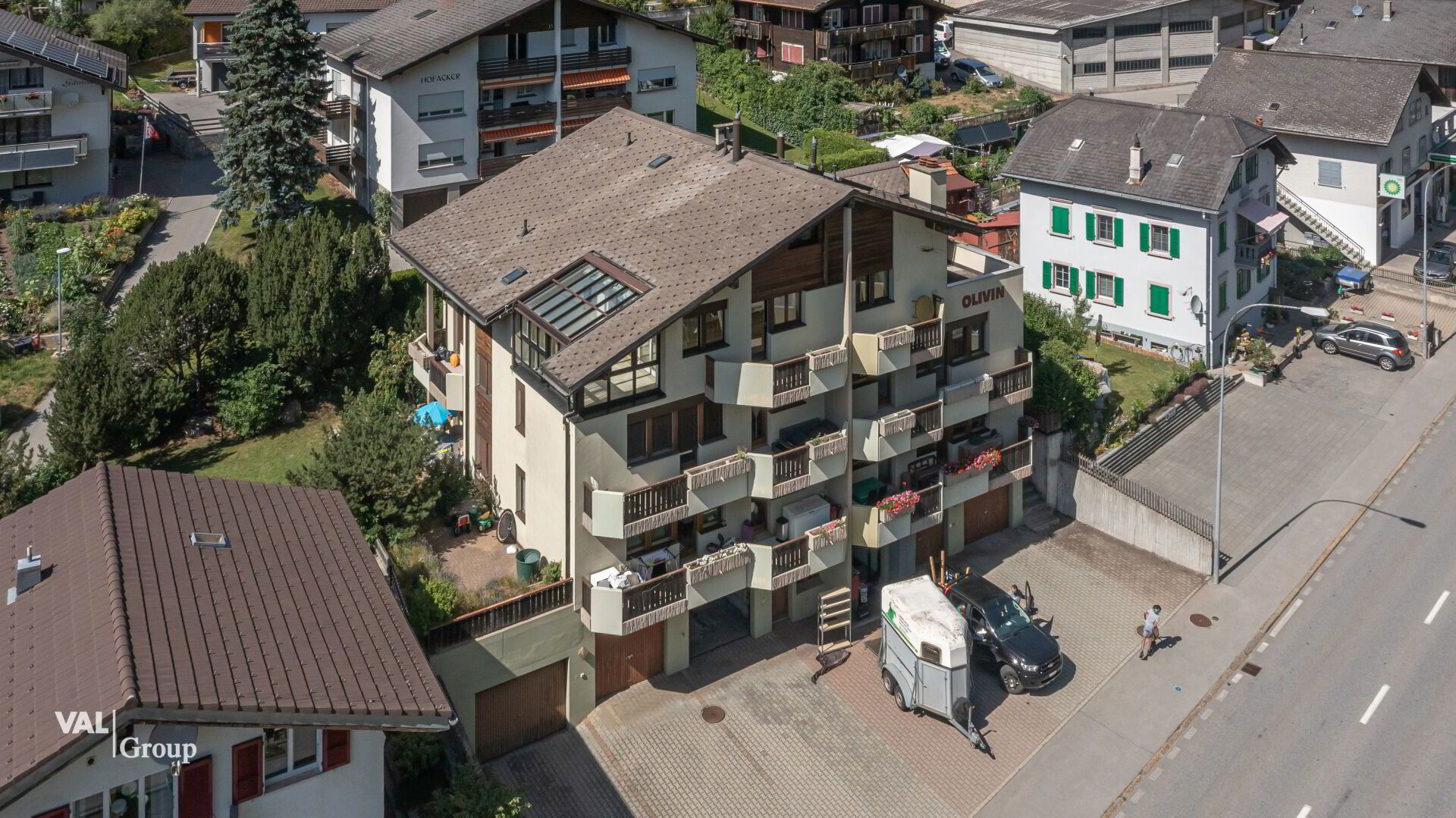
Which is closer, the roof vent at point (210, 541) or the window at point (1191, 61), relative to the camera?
the roof vent at point (210, 541)

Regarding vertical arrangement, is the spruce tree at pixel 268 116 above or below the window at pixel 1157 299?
above

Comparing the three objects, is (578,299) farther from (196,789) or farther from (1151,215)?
(1151,215)

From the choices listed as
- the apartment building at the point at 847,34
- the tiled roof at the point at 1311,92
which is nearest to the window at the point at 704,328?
the tiled roof at the point at 1311,92

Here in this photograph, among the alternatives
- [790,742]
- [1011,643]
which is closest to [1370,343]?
[1011,643]

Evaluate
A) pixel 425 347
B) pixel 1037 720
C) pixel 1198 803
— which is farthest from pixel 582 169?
pixel 1198 803

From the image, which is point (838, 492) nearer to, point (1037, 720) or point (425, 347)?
point (1037, 720)

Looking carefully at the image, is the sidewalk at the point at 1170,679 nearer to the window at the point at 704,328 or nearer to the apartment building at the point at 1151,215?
the apartment building at the point at 1151,215

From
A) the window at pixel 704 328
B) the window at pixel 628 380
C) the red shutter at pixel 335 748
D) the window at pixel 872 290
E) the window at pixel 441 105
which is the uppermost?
the window at pixel 441 105
